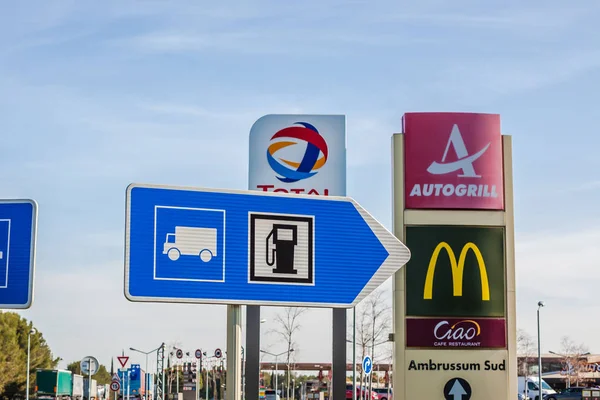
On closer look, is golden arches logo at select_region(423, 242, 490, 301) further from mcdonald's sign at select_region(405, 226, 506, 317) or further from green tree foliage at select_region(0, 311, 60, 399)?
green tree foliage at select_region(0, 311, 60, 399)

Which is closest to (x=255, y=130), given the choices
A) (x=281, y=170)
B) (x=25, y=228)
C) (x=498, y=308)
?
(x=281, y=170)

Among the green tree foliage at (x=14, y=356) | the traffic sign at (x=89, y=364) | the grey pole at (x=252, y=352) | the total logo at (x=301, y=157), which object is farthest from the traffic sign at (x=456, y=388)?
the green tree foliage at (x=14, y=356)

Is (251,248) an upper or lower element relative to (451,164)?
lower

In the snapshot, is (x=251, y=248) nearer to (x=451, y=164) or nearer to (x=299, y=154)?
(x=299, y=154)

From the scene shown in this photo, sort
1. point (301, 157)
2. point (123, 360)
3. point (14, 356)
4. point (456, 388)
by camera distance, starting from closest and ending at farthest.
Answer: point (301, 157), point (456, 388), point (123, 360), point (14, 356)

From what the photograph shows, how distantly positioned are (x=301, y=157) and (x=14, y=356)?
2745 inches

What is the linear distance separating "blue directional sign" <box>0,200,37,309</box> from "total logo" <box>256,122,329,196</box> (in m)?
8.50

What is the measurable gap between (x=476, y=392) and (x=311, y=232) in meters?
18.1

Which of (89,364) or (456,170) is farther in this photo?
(89,364)

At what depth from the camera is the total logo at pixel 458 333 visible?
2134cm

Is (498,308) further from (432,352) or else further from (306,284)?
(306,284)

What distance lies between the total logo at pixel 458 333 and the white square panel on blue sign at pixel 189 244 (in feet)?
57.9

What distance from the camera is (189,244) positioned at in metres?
4.34

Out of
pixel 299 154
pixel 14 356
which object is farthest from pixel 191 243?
pixel 14 356
